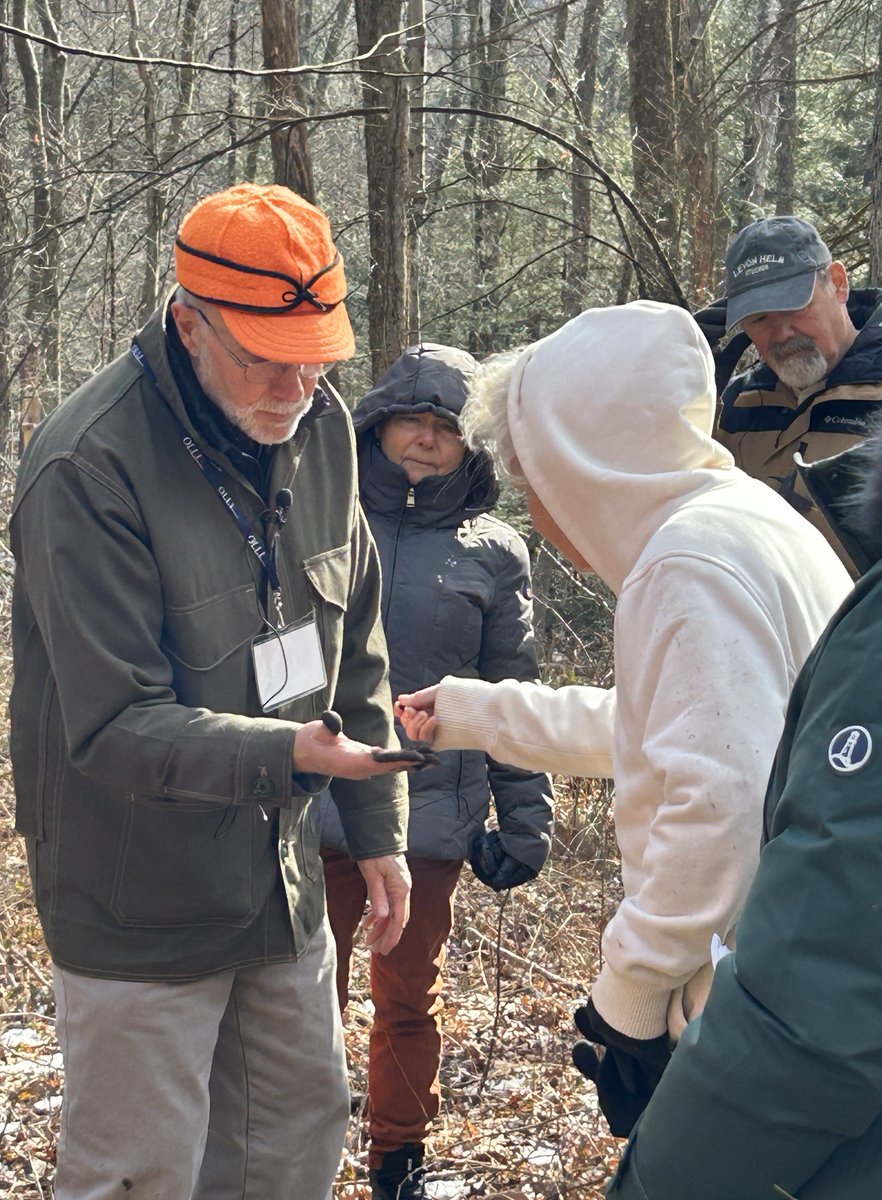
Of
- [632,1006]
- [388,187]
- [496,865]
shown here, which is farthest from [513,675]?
[388,187]

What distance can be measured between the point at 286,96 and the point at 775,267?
3918 millimetres

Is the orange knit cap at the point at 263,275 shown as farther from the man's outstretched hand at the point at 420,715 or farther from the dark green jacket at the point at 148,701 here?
the man's outstretched hand at the point at 420,715

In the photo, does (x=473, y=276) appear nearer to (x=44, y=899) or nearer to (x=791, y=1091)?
(x=44, y=899)

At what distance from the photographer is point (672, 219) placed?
774cm

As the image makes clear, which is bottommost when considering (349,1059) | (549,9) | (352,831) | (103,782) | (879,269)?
(349,1059)

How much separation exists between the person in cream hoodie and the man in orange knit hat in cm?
53

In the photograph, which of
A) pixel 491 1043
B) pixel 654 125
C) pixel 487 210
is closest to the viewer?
pixel 491 1043

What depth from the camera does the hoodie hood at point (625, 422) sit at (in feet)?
7.09

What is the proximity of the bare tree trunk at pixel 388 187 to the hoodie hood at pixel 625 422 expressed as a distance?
5.01 m

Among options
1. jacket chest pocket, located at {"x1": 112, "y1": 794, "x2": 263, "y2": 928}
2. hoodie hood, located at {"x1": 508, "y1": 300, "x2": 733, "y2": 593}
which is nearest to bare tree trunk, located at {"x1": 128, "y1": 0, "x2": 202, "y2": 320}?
jacket chest pocket, located at {"x1": 112, "y1": 794, "x2": 263, "y2": 928}

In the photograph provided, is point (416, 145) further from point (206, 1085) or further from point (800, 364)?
point (206, 1085)

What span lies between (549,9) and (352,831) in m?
7.71

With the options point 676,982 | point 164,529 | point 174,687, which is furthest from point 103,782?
point 676,982

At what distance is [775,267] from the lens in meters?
4.34
